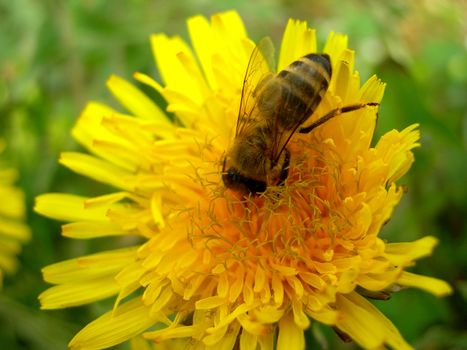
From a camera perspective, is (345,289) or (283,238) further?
(283,238)

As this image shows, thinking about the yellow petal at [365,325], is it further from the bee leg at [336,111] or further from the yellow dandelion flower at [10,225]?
the yellow dandelion flower at [10,225]

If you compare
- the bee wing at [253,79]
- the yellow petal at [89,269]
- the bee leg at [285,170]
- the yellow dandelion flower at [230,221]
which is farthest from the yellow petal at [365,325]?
the yellow petal at [89,269]

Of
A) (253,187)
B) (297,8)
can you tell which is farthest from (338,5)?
(253,187)

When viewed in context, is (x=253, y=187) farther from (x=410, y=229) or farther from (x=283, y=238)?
(x=410, y=229)

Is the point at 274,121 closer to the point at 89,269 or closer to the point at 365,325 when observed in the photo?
the point at 365,325

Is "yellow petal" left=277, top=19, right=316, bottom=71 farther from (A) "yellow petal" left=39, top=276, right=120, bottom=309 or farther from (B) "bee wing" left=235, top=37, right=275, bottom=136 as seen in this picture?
(A) "yellow petal" left=39, top=276, right=120, bottom=309

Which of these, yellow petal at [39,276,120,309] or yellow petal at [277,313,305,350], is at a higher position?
yellow petal at [39,276,120,309]

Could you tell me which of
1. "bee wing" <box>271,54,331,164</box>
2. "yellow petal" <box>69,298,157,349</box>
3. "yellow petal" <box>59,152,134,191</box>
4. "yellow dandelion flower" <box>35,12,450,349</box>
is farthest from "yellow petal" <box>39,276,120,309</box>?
"bee wing" <box>271,54,331,164</box>

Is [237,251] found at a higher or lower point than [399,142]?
lower
